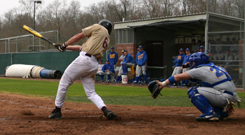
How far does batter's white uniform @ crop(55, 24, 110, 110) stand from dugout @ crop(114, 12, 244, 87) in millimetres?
10393

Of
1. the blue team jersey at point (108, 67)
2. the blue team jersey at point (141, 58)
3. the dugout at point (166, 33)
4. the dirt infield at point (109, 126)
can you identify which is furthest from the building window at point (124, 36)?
the dirt infield at point (109, 126)

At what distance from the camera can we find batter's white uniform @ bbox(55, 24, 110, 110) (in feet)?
17.8

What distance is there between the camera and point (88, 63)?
5.41 metres

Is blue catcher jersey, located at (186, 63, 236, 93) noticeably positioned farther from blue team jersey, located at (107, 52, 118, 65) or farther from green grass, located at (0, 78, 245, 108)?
blue team jersey, located at (107, 52, 118, 65)

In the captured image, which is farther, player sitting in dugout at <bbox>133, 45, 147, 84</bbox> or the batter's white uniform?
player sitting in dugout at <bbox>133, 45, 147, 84</bbox>

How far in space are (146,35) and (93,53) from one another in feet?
48.8

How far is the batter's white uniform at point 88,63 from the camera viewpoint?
17.8 feet

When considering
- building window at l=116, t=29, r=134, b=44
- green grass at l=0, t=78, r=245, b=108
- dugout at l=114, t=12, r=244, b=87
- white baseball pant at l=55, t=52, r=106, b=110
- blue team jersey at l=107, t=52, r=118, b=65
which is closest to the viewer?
white baseball pant at l=55, t=52, r=106, b=110

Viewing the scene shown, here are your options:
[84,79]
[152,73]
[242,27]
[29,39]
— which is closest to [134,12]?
[29,39]

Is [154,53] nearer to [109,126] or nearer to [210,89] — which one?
[210,89]

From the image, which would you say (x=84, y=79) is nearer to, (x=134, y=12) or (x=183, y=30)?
(x=183, y=30)

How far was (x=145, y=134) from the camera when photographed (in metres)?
4.18

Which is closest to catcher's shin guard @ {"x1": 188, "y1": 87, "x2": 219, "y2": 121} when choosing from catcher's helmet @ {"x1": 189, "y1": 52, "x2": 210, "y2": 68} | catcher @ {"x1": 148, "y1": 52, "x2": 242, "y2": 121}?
catcher @ {"x1": 148, "y1": 52, "x2": 242, "y2": 121}

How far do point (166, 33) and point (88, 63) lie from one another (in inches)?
640
